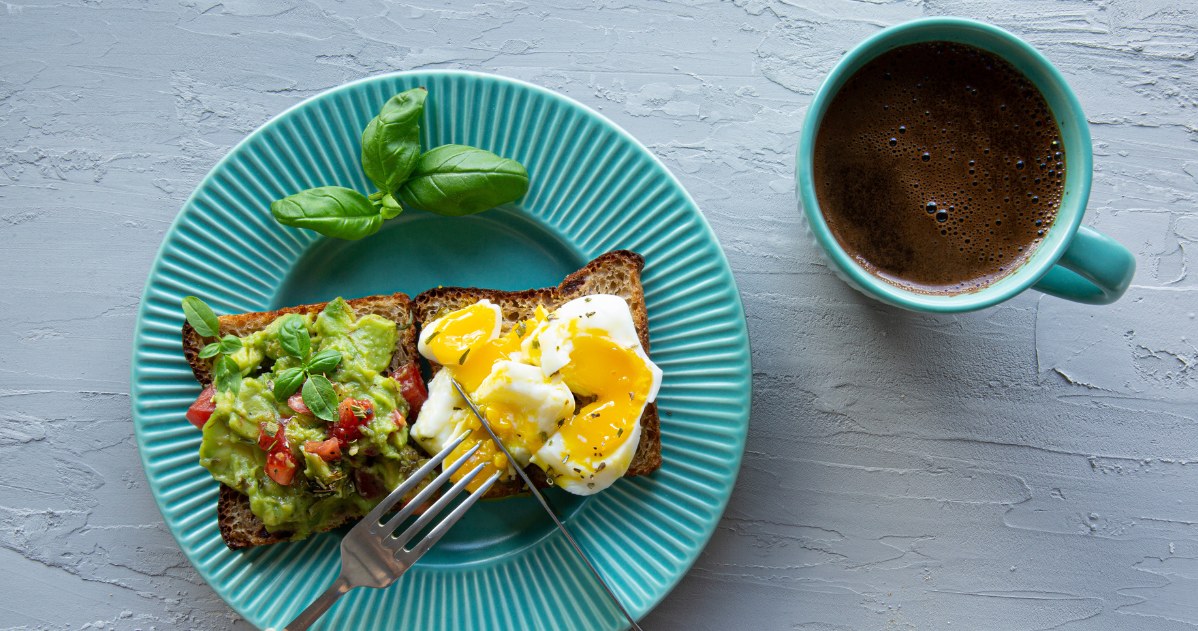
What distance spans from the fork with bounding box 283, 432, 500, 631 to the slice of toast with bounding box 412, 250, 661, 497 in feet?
0.61

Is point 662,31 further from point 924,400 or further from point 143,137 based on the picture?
point 143,137

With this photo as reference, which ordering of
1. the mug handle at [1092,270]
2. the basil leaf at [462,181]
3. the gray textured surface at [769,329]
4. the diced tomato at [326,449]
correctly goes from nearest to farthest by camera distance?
the mug handle at [1092,270] < the diced tomato at [326,449] < the basil leaf at [462,181] < the gray textured surface at [769,329]

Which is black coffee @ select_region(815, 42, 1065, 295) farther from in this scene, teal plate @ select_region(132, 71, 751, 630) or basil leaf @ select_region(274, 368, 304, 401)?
basil leaf @ select_region(274, 368, 304, 401)

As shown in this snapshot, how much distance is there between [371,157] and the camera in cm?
222

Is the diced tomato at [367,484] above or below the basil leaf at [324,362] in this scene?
below

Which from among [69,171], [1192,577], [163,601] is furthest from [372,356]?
[1192,577]

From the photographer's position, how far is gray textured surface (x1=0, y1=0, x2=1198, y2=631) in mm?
2449

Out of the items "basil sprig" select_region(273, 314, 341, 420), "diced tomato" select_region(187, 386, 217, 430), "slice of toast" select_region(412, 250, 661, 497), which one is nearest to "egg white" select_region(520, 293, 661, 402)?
"slice of toast" select_region(412, 250, 661, 497)

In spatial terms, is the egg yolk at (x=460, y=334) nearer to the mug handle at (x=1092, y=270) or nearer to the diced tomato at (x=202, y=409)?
the diced tomato at (x=202, y=409)

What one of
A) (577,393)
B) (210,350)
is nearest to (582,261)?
(577,393)

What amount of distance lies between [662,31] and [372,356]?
4.42ft

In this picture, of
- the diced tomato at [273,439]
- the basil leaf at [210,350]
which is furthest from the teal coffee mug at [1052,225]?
the basil leaf at [210,350]

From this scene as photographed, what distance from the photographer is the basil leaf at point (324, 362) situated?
6.84 feet

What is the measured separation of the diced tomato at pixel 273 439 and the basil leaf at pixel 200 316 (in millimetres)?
303
